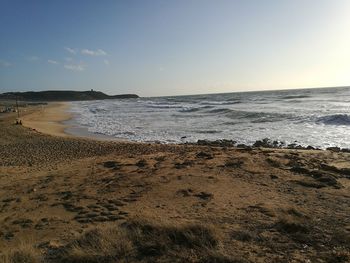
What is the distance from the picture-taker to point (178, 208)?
6.83 meters

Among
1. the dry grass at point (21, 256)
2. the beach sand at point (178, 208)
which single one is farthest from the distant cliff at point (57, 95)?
the dry grass at point (21, 256)

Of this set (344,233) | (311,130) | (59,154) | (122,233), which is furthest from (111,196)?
(311,130)

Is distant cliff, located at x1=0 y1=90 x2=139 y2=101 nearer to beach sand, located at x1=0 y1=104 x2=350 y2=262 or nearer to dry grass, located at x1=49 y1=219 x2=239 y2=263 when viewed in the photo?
beach sand, located at x1=0 y1=104 x2=350 y2=262

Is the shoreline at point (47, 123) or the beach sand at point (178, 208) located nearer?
the beach sand at point (178, 208)

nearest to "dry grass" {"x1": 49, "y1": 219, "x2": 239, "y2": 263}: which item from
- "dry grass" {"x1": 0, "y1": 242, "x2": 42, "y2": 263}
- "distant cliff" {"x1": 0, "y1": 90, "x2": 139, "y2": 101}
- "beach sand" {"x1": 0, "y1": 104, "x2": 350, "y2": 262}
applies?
"beach sand" {"x1": 0, "y1": 104, "x2": 350, "y2": 262}

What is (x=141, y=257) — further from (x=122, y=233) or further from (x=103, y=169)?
(x=103, y=169)

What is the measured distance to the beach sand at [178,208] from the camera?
15.6ft

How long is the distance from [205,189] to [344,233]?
133 inches

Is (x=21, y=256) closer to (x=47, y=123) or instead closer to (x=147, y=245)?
(x=147, y=245)

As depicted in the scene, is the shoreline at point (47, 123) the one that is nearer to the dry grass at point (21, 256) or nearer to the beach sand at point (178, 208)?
the beach sand at point (178, 208)

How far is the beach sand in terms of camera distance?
4.77 m

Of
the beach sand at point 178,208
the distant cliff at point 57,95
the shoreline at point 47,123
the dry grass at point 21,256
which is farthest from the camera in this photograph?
the distant cliff at point 57,95

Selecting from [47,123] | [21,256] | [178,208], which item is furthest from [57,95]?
[21,256]

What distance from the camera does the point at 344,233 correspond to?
5262 mm
